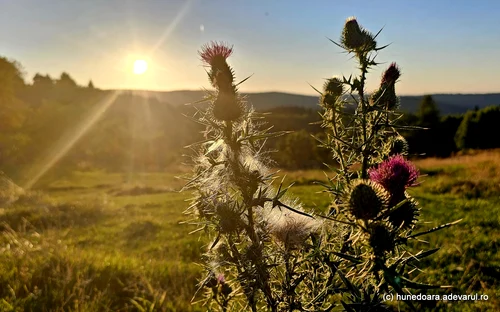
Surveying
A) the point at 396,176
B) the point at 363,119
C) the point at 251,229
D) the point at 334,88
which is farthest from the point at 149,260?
the point at 396,176

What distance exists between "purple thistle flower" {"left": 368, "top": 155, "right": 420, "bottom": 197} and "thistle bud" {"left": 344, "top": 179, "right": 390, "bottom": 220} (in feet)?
0.47

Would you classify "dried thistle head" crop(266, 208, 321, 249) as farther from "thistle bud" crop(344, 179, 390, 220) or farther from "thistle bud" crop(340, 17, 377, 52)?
"thistle bud" crop(340, 17, 377, 52)

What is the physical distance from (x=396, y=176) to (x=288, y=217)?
50 cm

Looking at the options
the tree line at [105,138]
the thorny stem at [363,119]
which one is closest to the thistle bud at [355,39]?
Answer: the thorny stem at [363,119]

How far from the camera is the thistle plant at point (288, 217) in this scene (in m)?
1.37

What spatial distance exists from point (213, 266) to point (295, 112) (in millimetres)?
107316

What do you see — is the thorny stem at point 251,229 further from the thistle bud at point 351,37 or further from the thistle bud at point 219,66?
the thistle bud at point 351,37

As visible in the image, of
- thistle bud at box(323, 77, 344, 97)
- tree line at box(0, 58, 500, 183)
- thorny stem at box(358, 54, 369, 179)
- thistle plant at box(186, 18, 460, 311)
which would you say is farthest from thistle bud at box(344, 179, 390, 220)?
tree line at box(0, 58, 500, 183)

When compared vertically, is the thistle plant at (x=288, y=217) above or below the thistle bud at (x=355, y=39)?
below

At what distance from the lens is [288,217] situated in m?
1.76

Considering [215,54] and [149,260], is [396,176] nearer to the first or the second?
[215,54]

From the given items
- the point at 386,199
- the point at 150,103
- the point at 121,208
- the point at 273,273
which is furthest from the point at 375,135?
the point at 150,103

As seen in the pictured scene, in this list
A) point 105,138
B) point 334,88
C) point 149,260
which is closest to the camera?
point 334,88

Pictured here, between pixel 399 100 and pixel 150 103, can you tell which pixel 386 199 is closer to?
pixel 399 100
